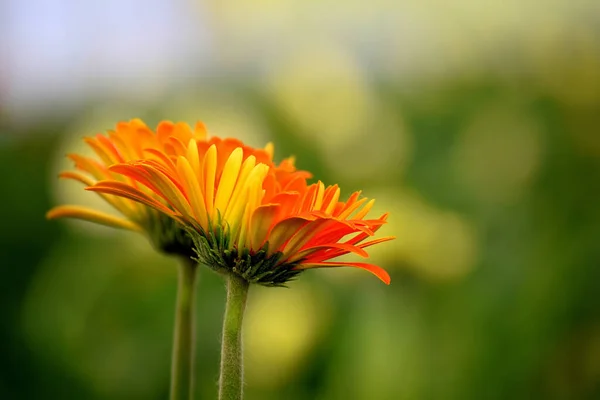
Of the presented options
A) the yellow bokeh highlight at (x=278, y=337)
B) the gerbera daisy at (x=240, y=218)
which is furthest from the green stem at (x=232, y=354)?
the yellow bokeh highlight at (x=278, y=337)

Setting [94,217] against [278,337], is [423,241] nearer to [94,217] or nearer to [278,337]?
[278,337]

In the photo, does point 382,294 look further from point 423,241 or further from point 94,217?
point 94,217

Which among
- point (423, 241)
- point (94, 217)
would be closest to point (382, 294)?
point (423, 241)

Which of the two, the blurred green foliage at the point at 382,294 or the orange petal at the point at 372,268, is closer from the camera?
the orange petal at the point at 372,268

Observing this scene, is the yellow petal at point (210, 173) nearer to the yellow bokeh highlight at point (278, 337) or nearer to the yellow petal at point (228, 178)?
the yellow petal at point (228, 178)

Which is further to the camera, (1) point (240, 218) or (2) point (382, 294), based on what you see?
(2) point (382, 294)

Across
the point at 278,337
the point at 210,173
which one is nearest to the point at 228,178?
the point at 210,173

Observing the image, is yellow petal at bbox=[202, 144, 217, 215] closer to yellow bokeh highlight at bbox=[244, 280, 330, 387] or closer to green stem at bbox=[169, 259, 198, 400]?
green stem at bbox=[169, 259, 198, 400]
